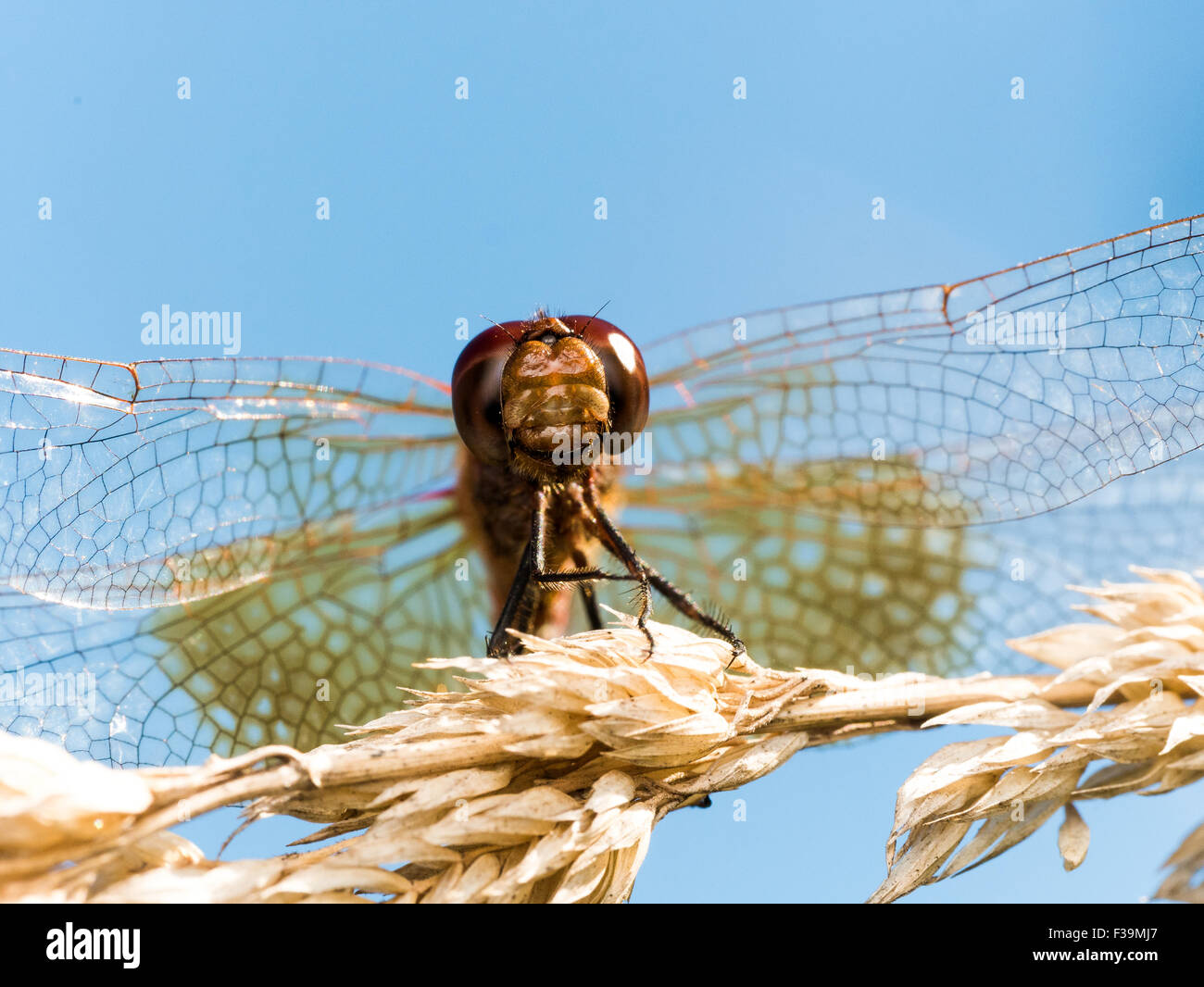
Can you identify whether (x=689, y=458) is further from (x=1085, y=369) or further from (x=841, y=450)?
(x=1085, y=369)

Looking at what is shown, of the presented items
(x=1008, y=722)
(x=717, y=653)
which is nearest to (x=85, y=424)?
(x=717, y=653)

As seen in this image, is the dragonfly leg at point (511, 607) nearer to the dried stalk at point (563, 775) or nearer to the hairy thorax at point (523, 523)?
the hairy thorax at point (523, 523)

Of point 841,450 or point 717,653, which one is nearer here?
point 717,653

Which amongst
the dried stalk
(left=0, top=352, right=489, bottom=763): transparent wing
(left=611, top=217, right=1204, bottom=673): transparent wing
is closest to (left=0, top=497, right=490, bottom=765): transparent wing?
(left=0, top=352, right=489, bottom=763): transparent wing

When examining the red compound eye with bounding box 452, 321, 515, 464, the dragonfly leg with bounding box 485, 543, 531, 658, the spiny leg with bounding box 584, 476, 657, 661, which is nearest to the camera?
the spiny leg with bounding box 584, 476, 657, 661

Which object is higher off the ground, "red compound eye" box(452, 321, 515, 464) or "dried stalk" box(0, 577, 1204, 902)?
"red compound eye" box(452, 321, 515, 464)

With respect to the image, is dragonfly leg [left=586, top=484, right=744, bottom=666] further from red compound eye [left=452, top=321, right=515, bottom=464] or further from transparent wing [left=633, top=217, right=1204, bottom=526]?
transparent wing [left=633, top=217, right=1204, bottom=526]

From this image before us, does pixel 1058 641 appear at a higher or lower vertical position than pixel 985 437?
Result: lower
